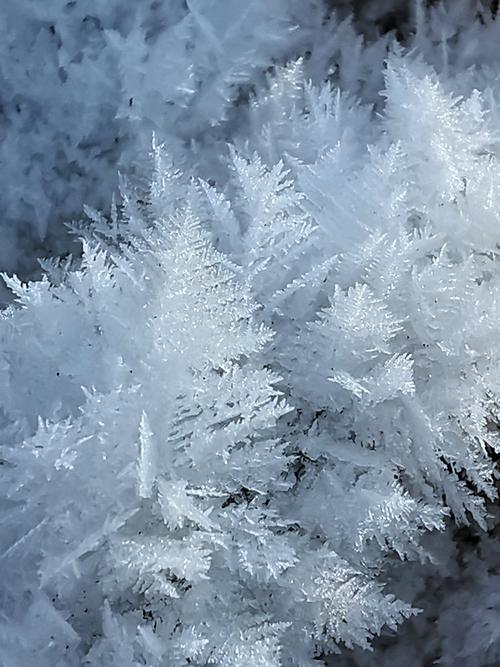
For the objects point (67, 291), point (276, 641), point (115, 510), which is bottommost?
point (276, 641)

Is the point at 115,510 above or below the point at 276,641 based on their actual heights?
above

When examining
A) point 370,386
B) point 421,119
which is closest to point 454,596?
point 370,386

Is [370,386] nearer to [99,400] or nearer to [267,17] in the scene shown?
[99,400]

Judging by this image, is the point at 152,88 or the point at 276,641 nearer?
the point at 276,641

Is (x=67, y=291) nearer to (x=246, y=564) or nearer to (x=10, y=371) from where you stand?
(x=10, y=371)

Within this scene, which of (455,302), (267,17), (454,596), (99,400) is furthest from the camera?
(267,17)

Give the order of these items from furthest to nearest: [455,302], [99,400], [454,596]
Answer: [454,596] < [455,302] < [99,400]
